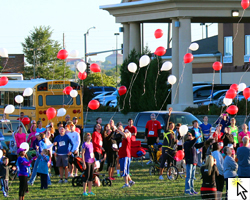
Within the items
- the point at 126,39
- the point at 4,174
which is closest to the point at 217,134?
the point at 4,174

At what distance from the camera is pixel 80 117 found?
23469 mm

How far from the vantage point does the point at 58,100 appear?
75.5 ft

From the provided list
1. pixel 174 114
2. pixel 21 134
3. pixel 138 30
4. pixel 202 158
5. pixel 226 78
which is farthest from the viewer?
pixel 226 78

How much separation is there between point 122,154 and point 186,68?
15.3m

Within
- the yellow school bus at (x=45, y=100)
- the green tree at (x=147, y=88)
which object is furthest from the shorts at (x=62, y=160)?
the green tree at (x=147, y=88)

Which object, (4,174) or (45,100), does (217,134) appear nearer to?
(4,174)

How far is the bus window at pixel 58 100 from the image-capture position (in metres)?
22.8

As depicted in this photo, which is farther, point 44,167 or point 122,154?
point 122,154

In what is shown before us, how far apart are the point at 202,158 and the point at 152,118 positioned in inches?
83.7

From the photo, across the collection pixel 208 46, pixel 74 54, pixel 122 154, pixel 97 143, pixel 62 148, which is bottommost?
pixel 122 154

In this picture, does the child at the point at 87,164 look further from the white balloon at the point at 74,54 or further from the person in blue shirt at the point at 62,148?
the white balloon at the point at 74,54

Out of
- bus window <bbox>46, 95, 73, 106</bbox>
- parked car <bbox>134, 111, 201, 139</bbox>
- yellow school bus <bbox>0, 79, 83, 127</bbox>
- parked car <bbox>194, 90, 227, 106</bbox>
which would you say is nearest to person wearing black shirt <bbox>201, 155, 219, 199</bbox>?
parked car <bbox>134, 111, 201, 139</bbox>

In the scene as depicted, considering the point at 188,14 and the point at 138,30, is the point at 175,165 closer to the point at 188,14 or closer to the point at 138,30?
the point at 188,14

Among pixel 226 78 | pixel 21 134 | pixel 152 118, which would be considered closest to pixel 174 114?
pixel 152 118
